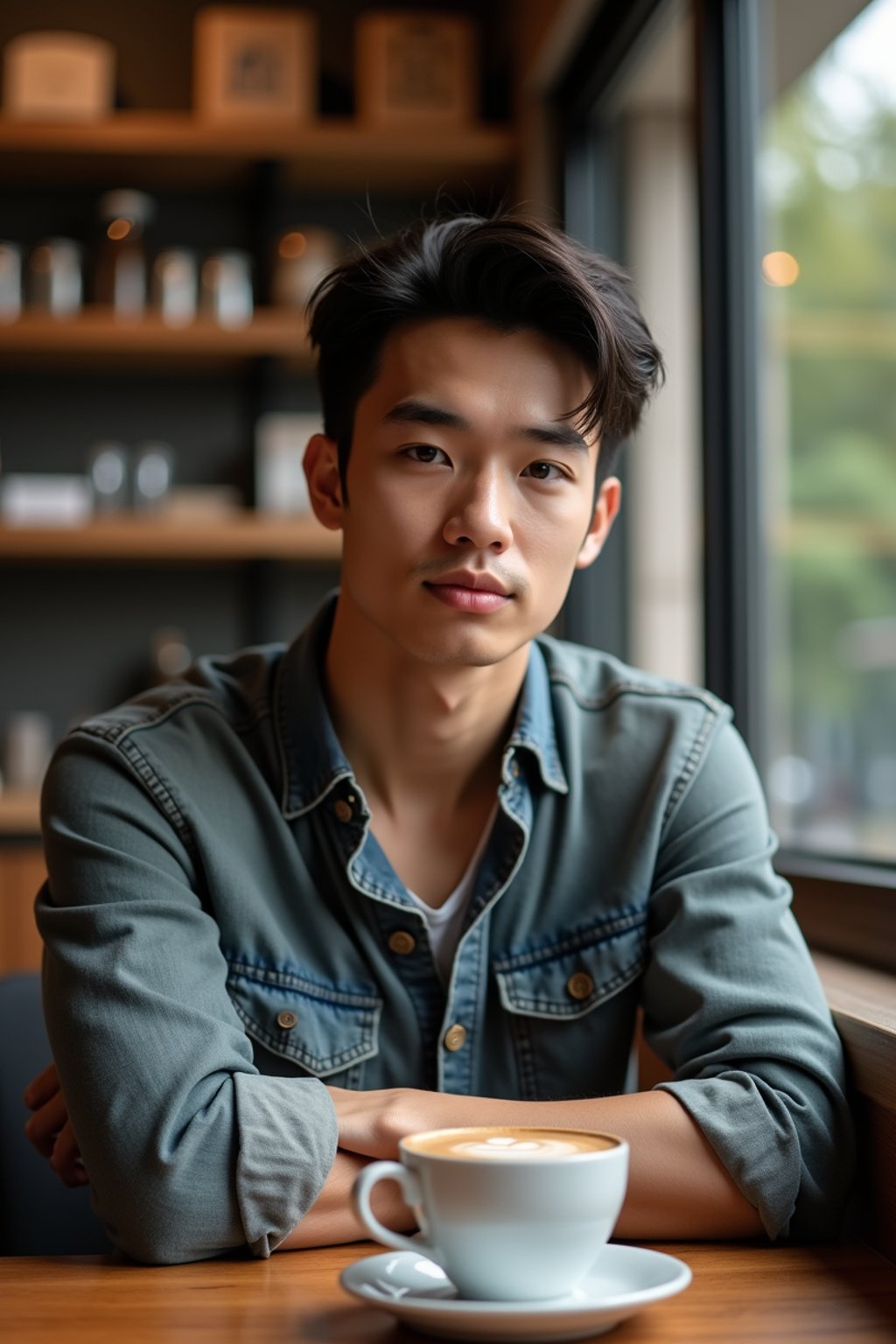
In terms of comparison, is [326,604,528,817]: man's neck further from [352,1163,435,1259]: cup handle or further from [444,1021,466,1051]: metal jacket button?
[352,1163,435,1259]: cup handle

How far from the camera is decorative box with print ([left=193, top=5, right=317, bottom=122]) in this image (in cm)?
346

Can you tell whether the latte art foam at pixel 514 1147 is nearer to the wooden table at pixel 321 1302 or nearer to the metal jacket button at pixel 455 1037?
the wooden table at pixel 321 1302

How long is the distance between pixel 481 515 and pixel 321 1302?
0.60 m

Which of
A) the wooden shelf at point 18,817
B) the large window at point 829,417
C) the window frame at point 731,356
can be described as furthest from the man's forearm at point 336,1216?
the wooden shelf at point 18,817

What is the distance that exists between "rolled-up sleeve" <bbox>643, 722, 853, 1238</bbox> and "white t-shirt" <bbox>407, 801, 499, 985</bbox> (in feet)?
0.55

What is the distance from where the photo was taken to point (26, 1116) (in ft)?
5.00

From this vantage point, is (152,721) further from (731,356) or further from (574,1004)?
(731,356)

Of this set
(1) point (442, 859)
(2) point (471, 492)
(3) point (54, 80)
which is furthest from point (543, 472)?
(3) point (54, 80)

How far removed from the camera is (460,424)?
48.6 inches

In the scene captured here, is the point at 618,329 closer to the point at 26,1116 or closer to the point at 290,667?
the point at 290,667

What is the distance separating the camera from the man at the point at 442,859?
42.1 inches

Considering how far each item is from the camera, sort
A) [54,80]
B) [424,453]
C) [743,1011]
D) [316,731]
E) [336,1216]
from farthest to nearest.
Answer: [54,80] → [316,731] → [424,453] → [743,1011] → [336,1216]

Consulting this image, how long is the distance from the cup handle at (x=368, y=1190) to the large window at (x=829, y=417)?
1257mm

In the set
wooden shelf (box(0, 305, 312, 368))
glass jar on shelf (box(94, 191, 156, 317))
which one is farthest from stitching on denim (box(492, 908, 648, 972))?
glass jar on shelf (box(94, 191, 156, 317))
